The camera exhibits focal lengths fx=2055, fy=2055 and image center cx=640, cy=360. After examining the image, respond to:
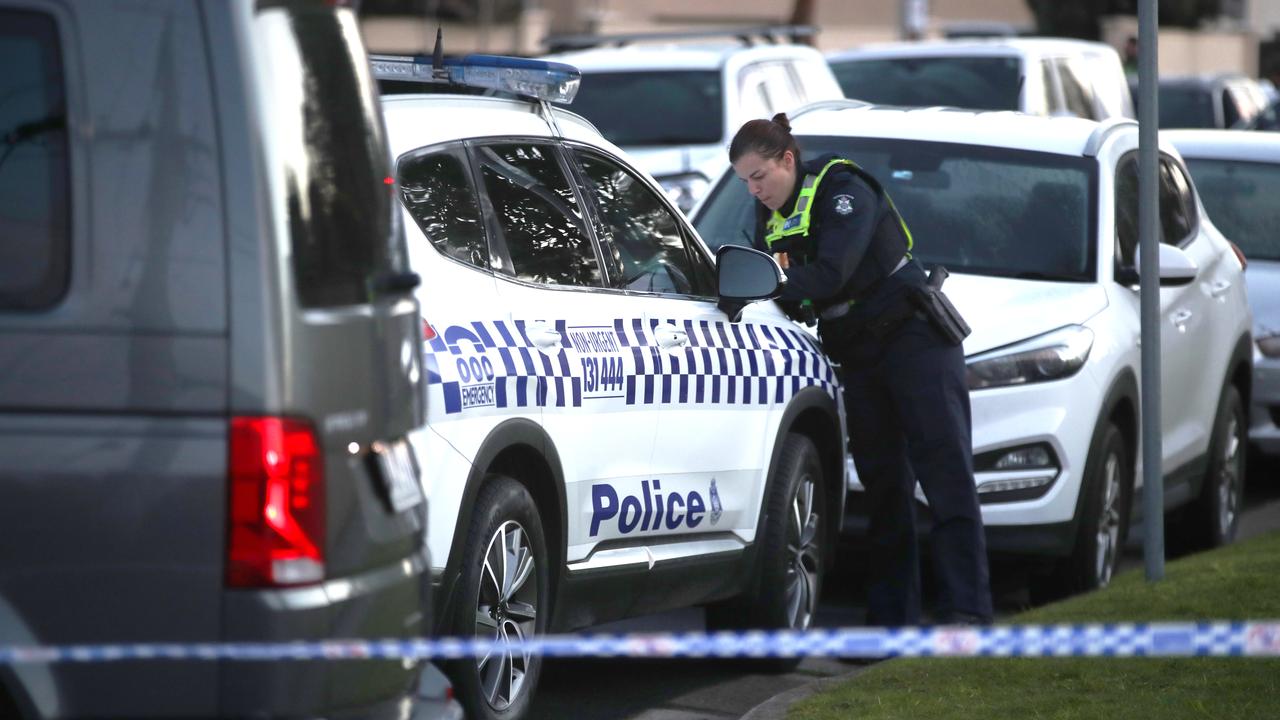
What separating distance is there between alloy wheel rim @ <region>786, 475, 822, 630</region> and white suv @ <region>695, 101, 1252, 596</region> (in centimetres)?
83

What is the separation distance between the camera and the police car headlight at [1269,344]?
420 inches

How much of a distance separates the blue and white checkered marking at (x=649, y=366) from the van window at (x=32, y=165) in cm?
150

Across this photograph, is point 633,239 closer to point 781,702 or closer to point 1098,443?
point 781,702

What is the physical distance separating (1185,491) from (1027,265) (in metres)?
1.48

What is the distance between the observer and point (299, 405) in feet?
10.9

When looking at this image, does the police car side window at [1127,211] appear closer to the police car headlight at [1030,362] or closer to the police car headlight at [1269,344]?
the police car headlight at [1030,362]

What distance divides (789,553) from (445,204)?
216 centimetres

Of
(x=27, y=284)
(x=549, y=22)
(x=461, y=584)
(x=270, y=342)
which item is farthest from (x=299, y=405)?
(x=549, y=22)

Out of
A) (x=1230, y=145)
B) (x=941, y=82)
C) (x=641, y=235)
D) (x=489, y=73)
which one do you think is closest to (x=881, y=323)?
(x=641, y=235)

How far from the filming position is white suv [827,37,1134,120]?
14289 mm

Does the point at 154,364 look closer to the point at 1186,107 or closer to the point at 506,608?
the point at 506,608

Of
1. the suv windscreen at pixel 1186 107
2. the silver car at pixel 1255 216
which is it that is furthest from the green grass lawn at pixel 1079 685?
the suv windscreen at pixel 1186 107

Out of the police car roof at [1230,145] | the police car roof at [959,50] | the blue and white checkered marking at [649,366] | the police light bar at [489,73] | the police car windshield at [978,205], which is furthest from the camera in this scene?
the police car roof at [959,50]

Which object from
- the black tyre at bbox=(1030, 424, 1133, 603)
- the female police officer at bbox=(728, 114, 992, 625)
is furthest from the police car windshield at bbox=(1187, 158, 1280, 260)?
the female police officer at bbox=(728, 114, 992, 625)
